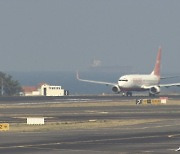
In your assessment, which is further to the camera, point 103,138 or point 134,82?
point 134,82

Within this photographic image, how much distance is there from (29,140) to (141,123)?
22.4 meters

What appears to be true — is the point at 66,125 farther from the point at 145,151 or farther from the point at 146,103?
the point at 146,103

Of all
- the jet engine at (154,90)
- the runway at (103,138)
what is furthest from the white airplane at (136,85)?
the runway at (103,138)

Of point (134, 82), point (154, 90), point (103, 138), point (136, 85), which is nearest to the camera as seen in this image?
point (103, 138)

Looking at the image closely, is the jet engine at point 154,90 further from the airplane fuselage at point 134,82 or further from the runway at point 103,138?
the runway at point 103,138

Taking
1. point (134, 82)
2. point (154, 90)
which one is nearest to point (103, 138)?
point (154, 90)

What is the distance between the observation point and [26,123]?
265ft

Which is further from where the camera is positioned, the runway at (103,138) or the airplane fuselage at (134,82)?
the airplane fuselage at (134,82)

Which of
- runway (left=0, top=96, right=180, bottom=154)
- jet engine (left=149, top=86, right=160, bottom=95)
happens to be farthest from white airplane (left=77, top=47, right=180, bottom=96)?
runway (left=0, top=96, right=180, bottom=154)

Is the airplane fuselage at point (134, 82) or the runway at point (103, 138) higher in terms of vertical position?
the airplane fuselage at point (134, 82)

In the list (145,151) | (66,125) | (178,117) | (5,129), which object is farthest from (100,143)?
(178,117)

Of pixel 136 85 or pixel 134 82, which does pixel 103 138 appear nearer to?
pixel 134 82

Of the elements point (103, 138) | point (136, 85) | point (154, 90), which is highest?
point (136, 85)

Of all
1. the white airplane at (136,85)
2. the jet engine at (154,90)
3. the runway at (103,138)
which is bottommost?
the runway at (103,138)
